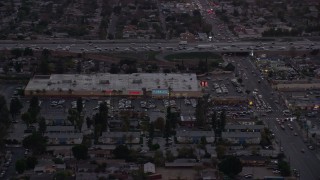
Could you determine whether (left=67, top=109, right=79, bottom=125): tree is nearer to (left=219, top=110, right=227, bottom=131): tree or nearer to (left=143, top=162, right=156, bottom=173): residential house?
(left=143, top=162, right=156, bottom=173): residential house

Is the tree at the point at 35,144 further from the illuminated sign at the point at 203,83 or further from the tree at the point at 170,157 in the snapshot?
the illuminated sign at the point at 203,83

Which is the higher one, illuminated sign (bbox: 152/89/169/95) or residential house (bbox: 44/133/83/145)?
illuminated sign (bbox: 152/89/169/95)

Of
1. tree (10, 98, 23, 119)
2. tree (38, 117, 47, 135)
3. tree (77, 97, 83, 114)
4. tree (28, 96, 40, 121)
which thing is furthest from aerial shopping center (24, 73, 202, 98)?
tree (38, 117, 47, 135)

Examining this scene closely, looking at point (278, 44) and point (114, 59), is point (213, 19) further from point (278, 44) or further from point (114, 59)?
point (114, 59)

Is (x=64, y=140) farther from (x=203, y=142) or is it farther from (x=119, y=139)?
(x=203, y=142)

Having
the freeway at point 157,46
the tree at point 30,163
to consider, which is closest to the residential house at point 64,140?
the tree at point 30,163

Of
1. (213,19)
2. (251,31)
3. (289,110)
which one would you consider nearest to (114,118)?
(289,110)

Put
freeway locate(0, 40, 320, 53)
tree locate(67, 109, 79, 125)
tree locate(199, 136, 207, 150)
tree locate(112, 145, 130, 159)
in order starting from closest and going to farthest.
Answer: tree locate(112, 145, 130, 159) → tree locate(199, 136, 207, 150) → tree locate(67, 109, 79, 125) → freeway locate(0, 40, 320, 53)

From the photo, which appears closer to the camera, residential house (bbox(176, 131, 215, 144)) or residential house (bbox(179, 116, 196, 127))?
residential house (bbox(176, 131, 215, 144))
